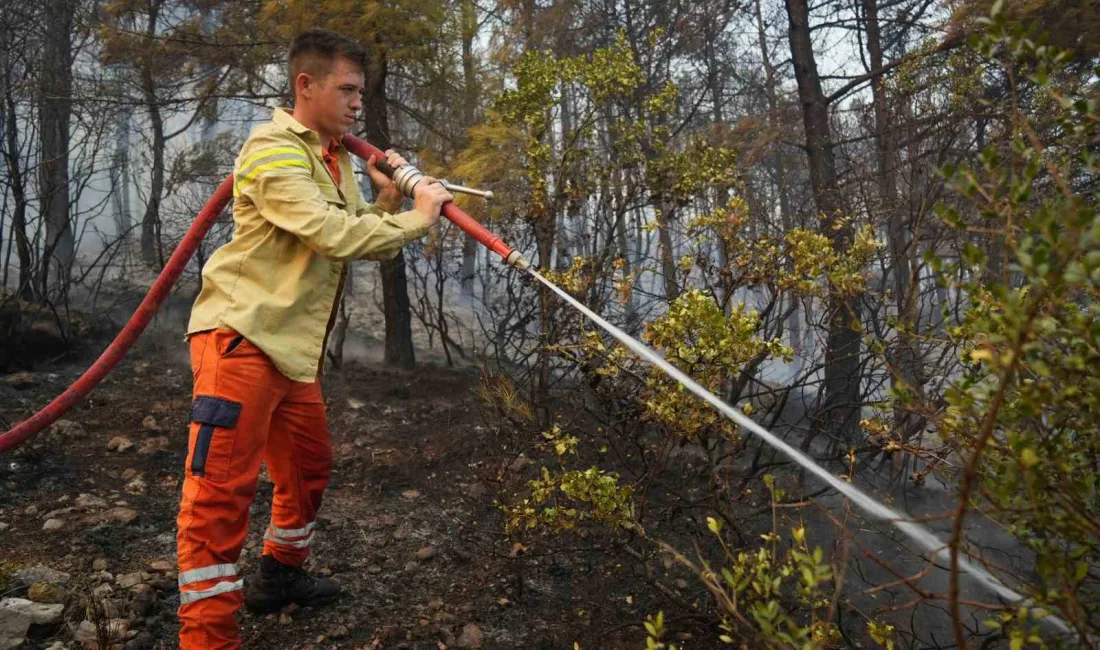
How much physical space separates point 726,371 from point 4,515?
3.29 m

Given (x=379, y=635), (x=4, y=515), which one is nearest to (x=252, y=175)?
(x=379, y=635)

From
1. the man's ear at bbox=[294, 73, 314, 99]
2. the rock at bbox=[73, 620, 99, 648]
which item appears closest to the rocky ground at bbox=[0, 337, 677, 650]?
the rock at bbox=[73, 620, 99, 648]

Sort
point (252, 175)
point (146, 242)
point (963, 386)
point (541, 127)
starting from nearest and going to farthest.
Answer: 1. point (963, 386)
2. point (252, 175)
3. point (541, 127)
4. point (146, 242)

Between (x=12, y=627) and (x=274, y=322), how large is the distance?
135cm

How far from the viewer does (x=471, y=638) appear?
304 cm

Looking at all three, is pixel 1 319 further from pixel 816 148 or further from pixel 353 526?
pixel 816 148

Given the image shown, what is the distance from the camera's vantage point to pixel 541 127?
15.7ft

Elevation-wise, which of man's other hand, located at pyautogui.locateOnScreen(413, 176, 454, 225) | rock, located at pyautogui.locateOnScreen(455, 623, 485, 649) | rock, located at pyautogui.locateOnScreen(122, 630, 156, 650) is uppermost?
man's other hand, located at pyautogui.locateOnScreen(413, 176, 454, 225)

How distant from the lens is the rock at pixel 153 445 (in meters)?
4.80

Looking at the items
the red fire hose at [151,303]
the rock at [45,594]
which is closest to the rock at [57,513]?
the red fire hose at [151,303]

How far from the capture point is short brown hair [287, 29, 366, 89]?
2.71 meters

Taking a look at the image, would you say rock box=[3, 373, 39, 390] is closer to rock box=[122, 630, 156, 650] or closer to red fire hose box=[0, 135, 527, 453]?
red fire hose box=[0, 135, 527, 453]

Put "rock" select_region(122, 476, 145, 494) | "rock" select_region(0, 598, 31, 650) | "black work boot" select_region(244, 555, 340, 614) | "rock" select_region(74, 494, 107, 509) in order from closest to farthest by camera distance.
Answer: "rock" select_region(0, 598, 31, 650), "black work boot" select_region(244, 555, 340, 614), "rock" select_region(74, 494, 107, 509), "rock" select_region(122, 476, 145, 494)

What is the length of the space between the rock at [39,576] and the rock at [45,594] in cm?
6
